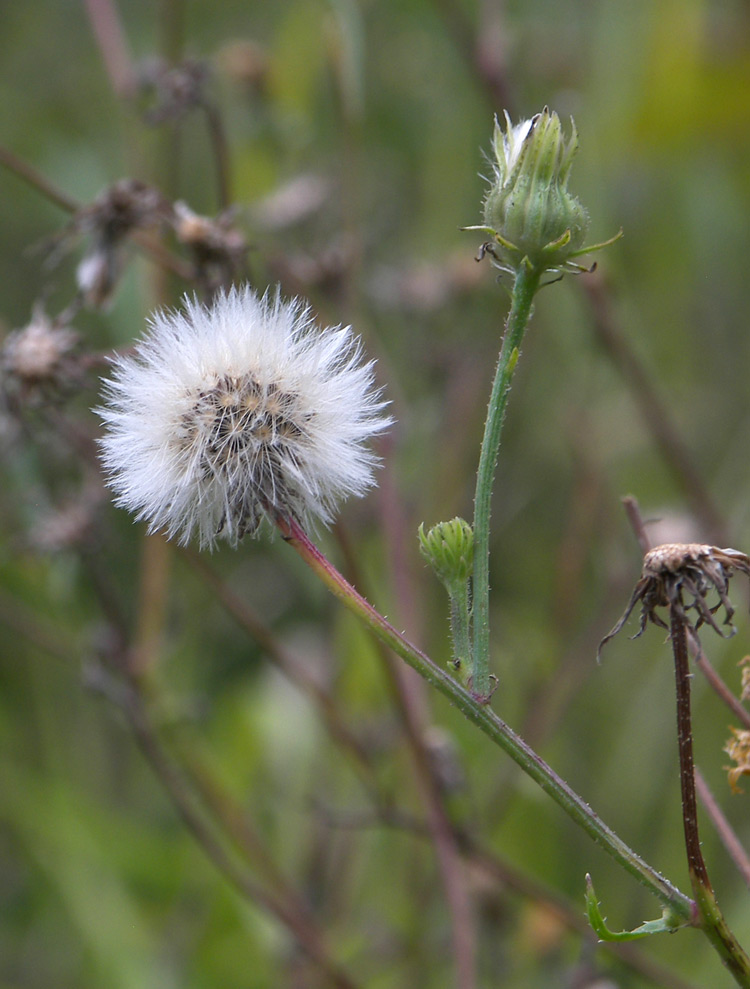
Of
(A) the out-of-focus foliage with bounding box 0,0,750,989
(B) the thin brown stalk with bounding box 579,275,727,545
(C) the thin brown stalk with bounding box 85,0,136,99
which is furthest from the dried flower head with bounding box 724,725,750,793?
(C) the thin brown stalk with bounding box 85,0,136,99

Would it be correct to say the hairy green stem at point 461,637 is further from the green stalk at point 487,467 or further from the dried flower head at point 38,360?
the dried flower head at point 38,360

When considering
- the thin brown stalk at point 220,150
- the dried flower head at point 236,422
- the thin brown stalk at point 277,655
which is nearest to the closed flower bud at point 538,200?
the dried flower head at point 236,422

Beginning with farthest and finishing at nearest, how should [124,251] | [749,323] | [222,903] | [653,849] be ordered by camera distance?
1. [749,323]
2. [653,849]
3. [222,903]
4. [124,251]

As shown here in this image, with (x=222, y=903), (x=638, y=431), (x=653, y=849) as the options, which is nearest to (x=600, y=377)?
(x=638, y=431)

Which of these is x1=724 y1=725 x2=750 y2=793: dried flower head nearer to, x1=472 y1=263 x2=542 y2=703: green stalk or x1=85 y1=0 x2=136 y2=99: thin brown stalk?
x1=472 y1=263 x2=542 y2=703: green stalk

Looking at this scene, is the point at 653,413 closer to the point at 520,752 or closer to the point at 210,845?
the point at 210,845

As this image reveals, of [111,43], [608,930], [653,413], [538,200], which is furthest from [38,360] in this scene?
[653,413]

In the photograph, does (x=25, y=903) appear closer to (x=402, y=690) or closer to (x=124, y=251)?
(x=402, y=690)
